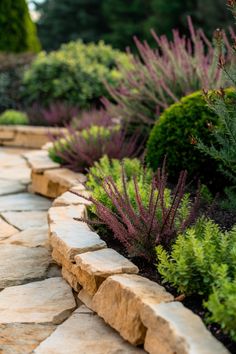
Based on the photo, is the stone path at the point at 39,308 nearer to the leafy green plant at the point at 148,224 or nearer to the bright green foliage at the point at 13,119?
the leafy green plant at the point at 148,224

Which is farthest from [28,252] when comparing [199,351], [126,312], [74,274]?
[199,351]

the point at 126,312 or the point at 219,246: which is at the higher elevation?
the point at 219,246

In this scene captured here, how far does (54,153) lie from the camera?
5.35 m

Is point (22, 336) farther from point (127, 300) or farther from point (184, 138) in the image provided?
point (184, 138)

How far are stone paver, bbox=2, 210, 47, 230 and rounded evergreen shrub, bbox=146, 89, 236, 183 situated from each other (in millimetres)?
926

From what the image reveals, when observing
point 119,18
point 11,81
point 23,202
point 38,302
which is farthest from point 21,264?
point 119,18

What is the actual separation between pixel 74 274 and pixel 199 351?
40.7 inches

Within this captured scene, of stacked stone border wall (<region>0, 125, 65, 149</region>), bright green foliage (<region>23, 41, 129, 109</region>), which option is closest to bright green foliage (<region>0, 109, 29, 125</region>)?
stacked stone border wall (<region>0, 125, 65, 149</region>)

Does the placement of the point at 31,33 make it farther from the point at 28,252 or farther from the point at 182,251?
the point at 182,251

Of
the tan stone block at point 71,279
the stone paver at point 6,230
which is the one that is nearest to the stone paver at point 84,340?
the tan stone block at point 71,279

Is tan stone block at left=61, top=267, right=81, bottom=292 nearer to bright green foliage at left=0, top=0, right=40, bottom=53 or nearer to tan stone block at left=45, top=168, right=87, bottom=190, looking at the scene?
tan stone block at left=45, top=168, right=87, bottom=190

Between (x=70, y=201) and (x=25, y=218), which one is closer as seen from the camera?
(x=70, y=201)

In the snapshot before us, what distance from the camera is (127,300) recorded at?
2.34 meters

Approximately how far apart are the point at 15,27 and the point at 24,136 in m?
3.84
